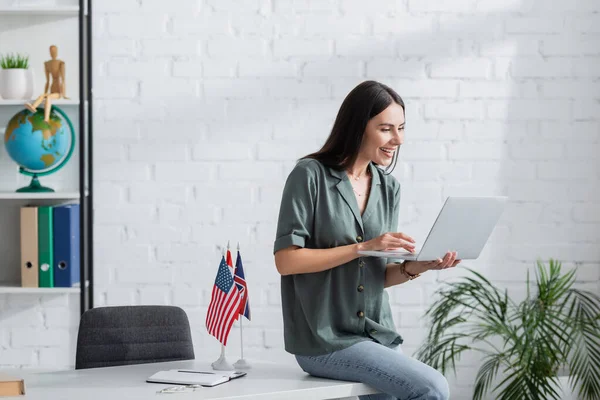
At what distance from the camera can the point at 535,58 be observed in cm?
355

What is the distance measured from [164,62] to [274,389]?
1.74 metres

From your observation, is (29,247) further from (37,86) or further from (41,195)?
(37,86)

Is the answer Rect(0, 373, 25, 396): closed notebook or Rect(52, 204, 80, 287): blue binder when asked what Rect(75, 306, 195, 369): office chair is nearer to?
Rect(0, 373, 25, 396): closed notebook

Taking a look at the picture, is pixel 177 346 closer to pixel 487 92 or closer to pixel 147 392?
pixel 147 392

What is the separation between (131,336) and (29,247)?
0.83m

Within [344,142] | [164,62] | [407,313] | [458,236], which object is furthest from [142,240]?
[458,236]

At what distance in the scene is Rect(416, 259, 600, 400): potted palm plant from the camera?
314cm

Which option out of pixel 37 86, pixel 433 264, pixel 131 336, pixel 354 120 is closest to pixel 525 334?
pixel 433 264

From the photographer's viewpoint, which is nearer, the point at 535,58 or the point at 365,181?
the point at 365,181

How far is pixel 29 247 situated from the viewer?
3.31m

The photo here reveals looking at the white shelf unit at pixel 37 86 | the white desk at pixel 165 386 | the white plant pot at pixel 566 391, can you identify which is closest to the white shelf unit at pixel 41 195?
the white shelf unit at pixel 37 86

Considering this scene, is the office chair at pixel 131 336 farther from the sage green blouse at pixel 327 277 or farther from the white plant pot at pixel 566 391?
the white plant pot at pixel 566 391

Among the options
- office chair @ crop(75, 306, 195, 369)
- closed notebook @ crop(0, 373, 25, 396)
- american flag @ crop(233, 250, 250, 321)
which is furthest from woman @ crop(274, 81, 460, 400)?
closed notebook @ crop(0, 373, 25, 396)

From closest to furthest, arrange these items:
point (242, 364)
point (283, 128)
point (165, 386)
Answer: point (165, 386)
point (242, 364)
point (283, 128)
